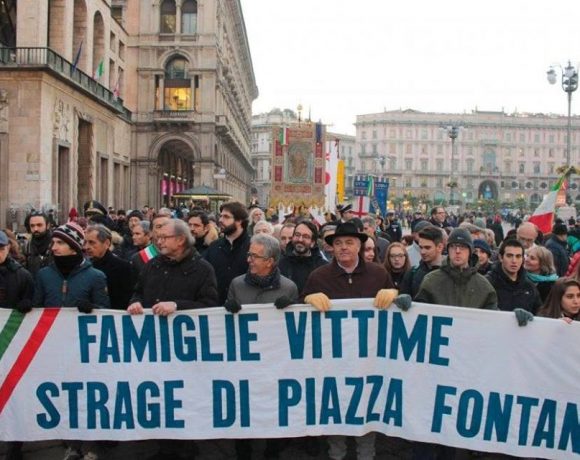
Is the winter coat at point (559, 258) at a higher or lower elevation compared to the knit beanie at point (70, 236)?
lower

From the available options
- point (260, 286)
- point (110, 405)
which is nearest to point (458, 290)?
point (260, 286)

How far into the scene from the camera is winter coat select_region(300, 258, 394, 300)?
225 inches

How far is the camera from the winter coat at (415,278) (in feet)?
21.5

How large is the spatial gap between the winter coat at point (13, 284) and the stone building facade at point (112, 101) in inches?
815

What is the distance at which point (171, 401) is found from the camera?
5.49 m

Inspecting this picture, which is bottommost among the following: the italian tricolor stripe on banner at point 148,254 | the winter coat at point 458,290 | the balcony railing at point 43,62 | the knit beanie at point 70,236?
the winter coat at point 458,290

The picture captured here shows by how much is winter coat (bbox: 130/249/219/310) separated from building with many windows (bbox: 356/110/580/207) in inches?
5480

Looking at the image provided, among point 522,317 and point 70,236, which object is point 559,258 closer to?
point 522,317

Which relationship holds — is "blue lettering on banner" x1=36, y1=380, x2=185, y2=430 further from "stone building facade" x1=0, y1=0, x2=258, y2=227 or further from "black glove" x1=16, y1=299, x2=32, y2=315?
"stone building facade" x1=0, y1=0, x2=258, y2=227

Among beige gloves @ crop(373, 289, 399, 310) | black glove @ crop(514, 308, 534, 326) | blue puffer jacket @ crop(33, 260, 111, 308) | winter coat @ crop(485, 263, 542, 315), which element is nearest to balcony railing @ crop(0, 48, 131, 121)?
blue puffer jacket @ crop(33, 260, 111, 308)

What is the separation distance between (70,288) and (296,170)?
2117cm

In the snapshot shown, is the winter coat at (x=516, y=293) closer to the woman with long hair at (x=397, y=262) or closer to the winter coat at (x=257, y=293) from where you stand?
the woman with long hair at (x=397, y=262)

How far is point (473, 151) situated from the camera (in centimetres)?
14312

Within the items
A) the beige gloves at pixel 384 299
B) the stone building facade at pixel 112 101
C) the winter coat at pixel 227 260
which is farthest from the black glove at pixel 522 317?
the stone building facade at pixel 112 101
